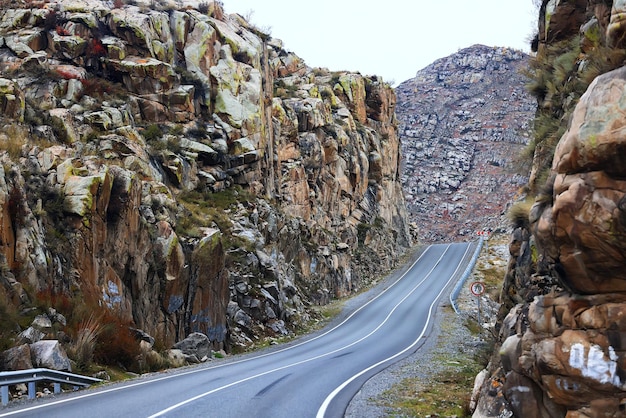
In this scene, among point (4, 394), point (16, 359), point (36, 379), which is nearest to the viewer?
point (4, 394)

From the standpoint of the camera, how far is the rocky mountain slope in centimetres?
8612

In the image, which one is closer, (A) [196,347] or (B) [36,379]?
(B) [36,379]

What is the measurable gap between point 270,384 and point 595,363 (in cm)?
912

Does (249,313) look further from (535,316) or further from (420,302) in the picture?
(535,316)

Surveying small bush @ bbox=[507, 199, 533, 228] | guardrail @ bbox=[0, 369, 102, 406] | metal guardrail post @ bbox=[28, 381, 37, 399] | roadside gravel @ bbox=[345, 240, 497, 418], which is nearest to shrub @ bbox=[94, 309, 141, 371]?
guardrail @ bbox=[0, 369, 102, 406]

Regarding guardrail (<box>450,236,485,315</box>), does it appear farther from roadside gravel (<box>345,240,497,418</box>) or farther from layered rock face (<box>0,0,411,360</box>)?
layered rock face (<box>0,0,411,360</box>)

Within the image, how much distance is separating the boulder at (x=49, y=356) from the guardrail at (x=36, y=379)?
379 millimetres

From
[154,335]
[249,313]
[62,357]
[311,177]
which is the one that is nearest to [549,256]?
[62,357]

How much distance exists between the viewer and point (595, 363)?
5.73 m

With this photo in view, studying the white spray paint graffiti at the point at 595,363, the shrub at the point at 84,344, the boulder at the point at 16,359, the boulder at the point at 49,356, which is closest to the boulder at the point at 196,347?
the shrub at the point at 84,344

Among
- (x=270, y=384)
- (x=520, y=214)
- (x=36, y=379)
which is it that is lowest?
(x=270, y=384)

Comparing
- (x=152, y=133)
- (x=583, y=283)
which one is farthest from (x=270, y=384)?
(x=152, y=133)

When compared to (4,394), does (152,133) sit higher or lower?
higher

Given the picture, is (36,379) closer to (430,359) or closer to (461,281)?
(430,359)
